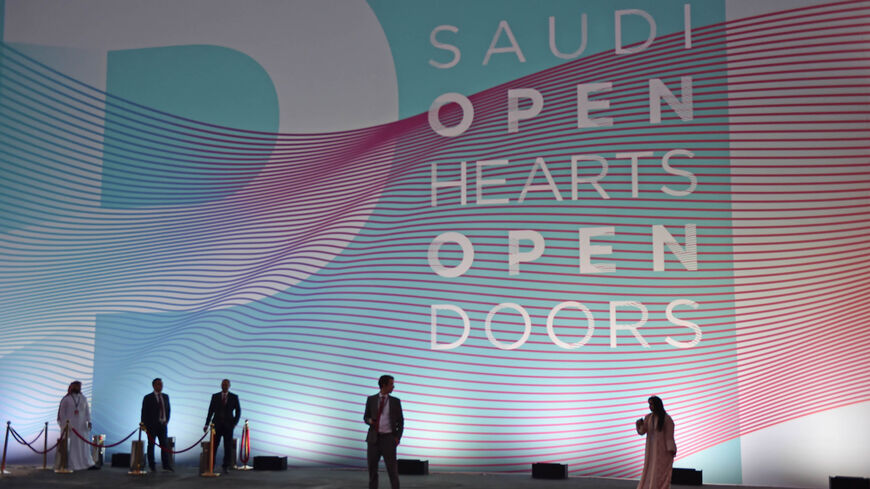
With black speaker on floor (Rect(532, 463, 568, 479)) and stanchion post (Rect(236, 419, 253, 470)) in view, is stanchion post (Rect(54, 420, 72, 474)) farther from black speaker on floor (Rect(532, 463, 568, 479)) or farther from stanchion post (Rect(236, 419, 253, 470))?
black speaker on floor (Rect(532, 463, 568, 479))

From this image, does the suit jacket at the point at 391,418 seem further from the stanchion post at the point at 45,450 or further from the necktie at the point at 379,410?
the stanchion post at the point at 45,450

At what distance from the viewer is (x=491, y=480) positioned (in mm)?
10469

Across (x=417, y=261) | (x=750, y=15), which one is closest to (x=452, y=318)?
(x=417, y=261)

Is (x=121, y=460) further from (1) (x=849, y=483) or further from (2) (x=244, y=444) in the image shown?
(1) (x=849, y=483)

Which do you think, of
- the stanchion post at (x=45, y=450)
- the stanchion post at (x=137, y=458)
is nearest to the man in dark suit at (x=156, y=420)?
the stanchion post at (x=137, y=458)

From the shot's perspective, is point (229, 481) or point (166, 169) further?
point (166, 169)

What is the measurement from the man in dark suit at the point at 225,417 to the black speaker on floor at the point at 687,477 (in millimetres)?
5678

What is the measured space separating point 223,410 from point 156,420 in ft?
3.00

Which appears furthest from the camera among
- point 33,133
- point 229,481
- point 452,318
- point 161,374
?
point 33,133

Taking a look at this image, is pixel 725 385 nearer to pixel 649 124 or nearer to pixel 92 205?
pixel 649 124

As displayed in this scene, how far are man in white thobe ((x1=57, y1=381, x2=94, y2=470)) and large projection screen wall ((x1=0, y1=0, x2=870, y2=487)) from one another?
0.52 m

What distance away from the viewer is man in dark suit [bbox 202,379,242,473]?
11.4 metres

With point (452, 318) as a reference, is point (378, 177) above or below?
above

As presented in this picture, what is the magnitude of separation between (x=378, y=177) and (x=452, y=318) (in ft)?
7.24
